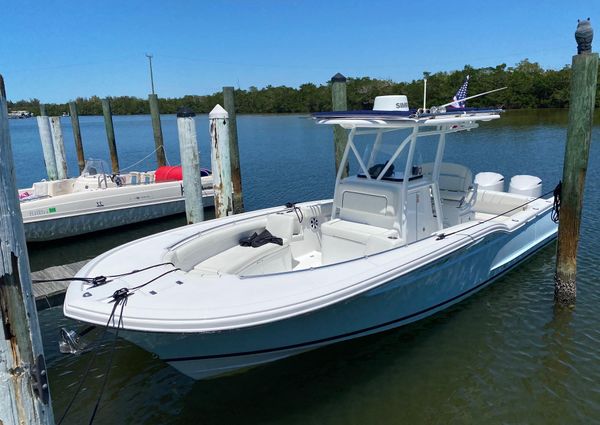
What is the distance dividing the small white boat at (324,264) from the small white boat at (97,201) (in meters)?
6.45

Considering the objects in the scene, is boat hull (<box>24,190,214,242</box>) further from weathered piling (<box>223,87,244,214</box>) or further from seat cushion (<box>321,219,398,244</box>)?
seat cushion (<box>321,219,398,244</box>)

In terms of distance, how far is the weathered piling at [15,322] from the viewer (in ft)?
8.52

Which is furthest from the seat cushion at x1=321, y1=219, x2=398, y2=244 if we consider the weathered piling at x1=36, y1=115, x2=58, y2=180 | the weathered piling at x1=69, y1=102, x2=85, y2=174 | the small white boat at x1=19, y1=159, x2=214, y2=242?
the weathered piling at x1=69, y1=102, x2=85, y2=174

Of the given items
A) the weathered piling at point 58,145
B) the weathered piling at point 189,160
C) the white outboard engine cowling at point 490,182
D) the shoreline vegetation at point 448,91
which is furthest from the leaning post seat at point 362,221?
the shoreline vegetation at point 448,91

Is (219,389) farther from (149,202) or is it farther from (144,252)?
(149,202)

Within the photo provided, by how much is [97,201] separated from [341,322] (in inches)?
357

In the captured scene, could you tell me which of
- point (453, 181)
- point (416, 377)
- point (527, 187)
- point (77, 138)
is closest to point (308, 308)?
point (416, 377)

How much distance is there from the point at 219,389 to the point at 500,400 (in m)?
3.00

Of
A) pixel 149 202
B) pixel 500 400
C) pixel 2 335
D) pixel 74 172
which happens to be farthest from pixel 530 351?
pixel 74 172

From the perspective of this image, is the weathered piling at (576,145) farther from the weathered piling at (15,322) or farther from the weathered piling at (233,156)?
the weathered piling at (233,156)

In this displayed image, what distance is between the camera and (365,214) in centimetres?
606

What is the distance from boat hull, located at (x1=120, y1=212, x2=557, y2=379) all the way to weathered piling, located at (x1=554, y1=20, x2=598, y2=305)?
837 mm

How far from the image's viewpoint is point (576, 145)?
575 cm

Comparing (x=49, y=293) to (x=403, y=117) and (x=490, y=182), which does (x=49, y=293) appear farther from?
(x=490, y=182)
